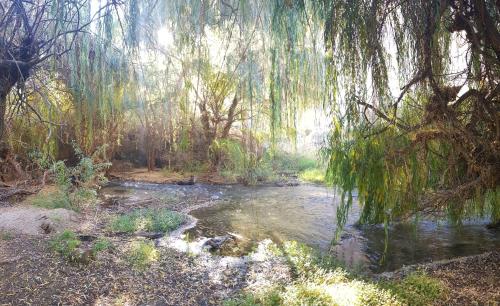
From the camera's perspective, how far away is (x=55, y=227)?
5750 mm

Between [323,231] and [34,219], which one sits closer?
[34,219]

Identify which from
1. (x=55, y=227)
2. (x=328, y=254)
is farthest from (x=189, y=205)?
(x=328, y=254)

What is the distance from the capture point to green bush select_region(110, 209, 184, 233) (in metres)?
6.37

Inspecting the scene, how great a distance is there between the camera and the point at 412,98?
10.9 ft

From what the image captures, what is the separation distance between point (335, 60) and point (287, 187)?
982cm

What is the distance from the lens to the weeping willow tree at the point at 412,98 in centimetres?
255

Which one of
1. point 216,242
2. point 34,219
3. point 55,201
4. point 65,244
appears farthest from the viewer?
point 55,201

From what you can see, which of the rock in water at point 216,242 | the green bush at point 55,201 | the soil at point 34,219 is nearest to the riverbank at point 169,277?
the soil at point 34,219

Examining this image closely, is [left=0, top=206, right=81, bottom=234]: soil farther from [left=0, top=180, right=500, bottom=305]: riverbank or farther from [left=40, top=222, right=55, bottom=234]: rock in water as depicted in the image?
[left=0, top=180, right=500, bottom=305]: riverbank

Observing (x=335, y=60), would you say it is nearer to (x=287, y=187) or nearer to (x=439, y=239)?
(x=439, y=239)

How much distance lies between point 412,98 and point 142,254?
11.5 feet

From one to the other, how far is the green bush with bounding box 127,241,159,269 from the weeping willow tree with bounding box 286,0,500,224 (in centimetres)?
238

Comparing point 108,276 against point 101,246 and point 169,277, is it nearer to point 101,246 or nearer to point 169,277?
point 169,277

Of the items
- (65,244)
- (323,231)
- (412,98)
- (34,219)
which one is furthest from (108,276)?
(323,231)
